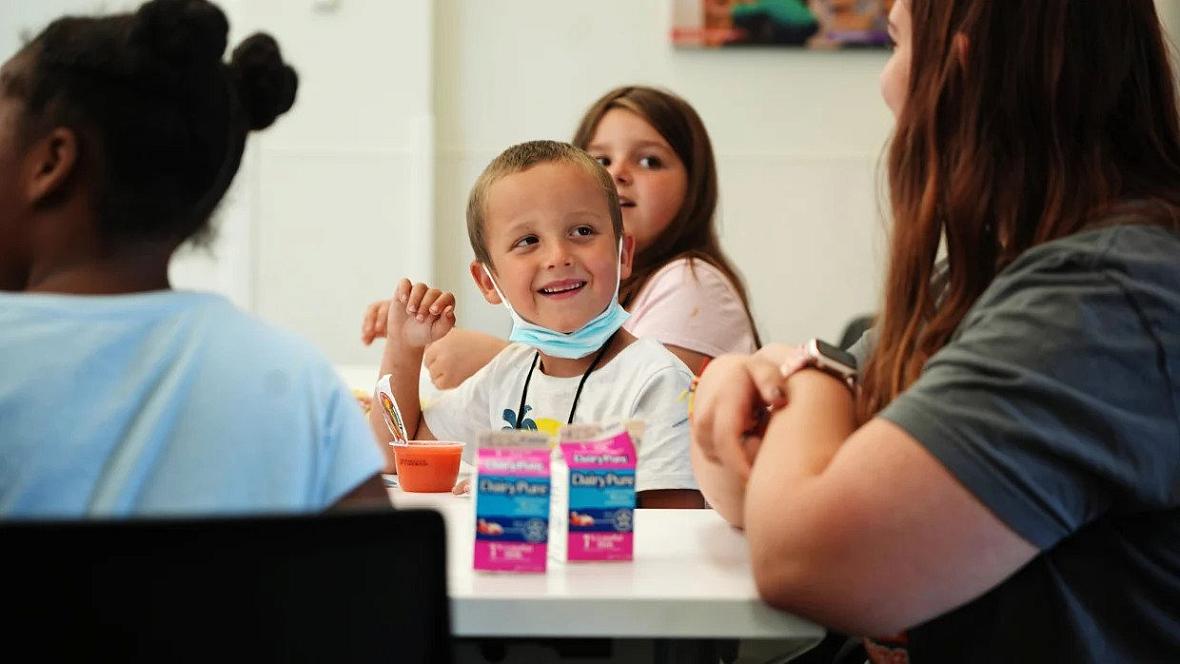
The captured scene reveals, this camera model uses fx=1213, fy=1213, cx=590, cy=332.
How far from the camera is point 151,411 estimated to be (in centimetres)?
87

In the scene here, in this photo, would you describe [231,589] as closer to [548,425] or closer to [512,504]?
[512,504]

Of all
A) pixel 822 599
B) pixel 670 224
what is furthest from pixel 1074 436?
pixel 670 224

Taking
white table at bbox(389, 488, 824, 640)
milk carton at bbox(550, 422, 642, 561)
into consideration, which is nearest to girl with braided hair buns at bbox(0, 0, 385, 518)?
white table at bbox(389, 488, 824, 640)

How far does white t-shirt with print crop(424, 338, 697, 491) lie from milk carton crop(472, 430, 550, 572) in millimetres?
579

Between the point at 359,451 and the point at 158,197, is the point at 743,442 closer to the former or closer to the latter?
the point at 359,451

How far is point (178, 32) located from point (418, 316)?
103 cm

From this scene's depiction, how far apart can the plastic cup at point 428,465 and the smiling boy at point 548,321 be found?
9.2 inches

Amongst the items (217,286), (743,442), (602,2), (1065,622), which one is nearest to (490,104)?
(602,2)

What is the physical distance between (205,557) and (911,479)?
57cm

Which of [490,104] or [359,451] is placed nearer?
[359,451]

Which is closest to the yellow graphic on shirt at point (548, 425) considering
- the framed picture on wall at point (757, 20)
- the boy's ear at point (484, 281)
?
the boy's ear at point (484, 281)

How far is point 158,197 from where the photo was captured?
1014 millimetres

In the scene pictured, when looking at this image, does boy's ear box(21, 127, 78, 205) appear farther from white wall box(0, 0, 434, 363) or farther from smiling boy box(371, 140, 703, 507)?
white wall box(0, 0, 434, 363)

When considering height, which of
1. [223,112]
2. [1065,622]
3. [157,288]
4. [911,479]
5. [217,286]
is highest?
[223,112]
